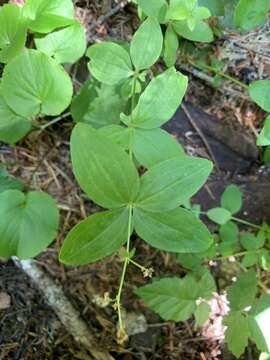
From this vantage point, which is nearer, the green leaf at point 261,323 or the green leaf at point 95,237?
the green leaf at point 95,237

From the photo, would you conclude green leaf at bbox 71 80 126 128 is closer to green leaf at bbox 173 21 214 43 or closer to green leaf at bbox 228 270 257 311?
green leaf at bbox 173 21 214 43

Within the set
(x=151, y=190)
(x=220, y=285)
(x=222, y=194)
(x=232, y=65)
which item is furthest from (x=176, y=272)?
(x=232, y=65)

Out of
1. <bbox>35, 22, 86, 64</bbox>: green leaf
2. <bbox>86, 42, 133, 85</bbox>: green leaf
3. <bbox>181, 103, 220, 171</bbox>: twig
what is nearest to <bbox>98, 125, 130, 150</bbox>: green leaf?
<bbox>86, 42, 133, 85</bbox>: green leaf

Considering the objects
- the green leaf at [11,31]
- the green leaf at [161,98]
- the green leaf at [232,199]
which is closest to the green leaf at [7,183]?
the green leaf at [11,31]

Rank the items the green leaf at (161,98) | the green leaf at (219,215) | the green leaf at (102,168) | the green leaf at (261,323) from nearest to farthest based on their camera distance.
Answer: the green leaf at (102,168)
the green leaf at (161,98)
the green leaf at (261,323)
the green leaf at (219,215)

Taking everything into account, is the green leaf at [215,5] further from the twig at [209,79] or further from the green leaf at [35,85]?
the green leaf at [35,85]

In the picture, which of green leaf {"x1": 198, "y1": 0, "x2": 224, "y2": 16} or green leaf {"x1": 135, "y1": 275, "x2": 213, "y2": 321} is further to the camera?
green leaf {"x1": 135, "y1": 275, "x2": 213, "y2": 321}
